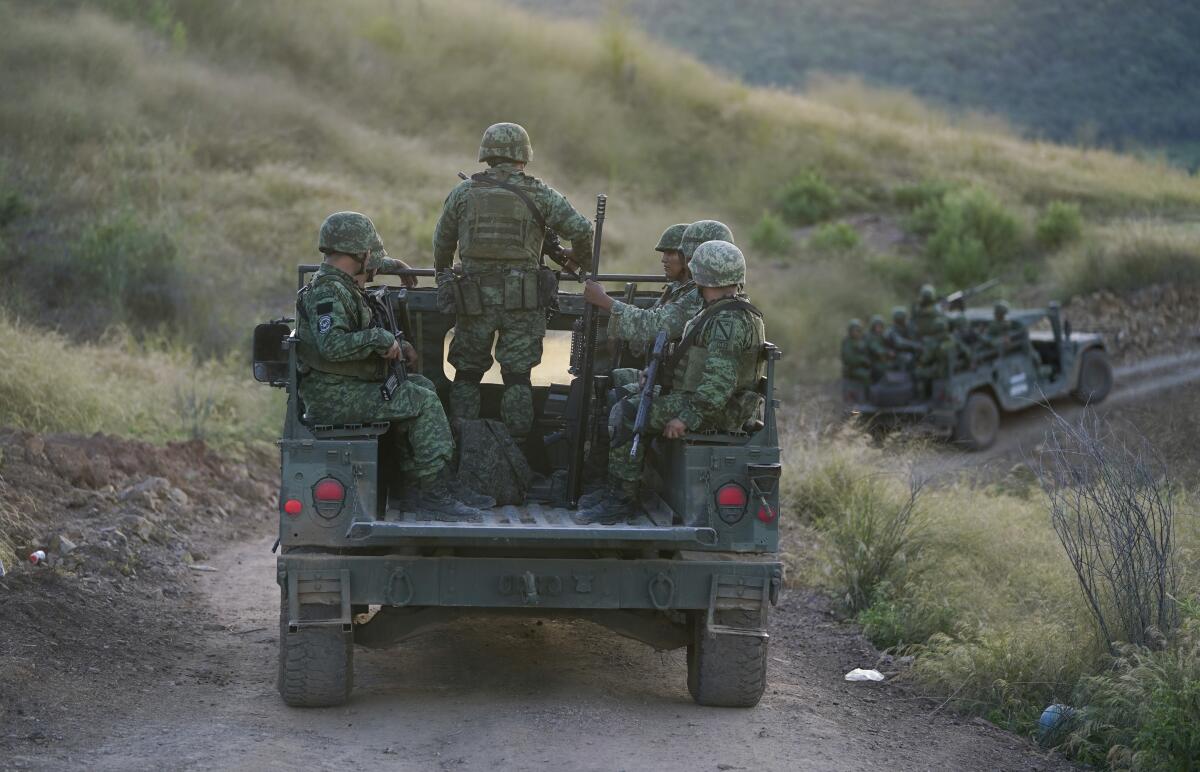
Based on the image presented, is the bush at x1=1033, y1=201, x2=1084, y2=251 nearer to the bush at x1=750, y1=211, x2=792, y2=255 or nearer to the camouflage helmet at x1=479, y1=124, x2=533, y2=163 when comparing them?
the bush at x1=750, y1=211, x2=792, y2=255

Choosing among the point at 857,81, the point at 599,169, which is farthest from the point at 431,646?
the point at 857,81

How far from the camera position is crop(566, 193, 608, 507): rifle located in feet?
22.5

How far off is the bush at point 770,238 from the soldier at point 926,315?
10.1 meters

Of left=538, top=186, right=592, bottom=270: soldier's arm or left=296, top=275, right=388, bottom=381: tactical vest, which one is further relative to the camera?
left=538, top=186, right=592, bottom=270: soldier's arm

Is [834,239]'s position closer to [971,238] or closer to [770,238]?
[770,238]

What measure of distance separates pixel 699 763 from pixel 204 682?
95.7 inches

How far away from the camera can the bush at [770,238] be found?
2675cm

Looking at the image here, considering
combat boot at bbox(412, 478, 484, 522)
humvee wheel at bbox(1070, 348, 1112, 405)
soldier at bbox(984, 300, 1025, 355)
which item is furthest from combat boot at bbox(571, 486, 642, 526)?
humvee wheel at bbox(1070, 348, 1112, 405)

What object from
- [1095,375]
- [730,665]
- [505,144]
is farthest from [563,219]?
[1095,375]

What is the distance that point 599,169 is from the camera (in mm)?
31594

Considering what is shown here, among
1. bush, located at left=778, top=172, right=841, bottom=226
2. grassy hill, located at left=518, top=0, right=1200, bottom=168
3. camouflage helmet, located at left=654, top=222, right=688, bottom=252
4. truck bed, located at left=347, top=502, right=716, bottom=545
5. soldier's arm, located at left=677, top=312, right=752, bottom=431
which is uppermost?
grassy hill, located at left=518, top=0, right=1200, bottom=168

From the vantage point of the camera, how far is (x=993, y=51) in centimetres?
5256

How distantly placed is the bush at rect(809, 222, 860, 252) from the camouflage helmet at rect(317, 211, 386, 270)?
2019 cm

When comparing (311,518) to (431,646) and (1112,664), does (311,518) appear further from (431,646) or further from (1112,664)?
(1112,664)
